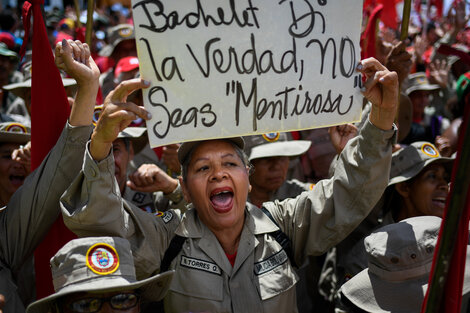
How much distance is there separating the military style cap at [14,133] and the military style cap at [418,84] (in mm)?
3942

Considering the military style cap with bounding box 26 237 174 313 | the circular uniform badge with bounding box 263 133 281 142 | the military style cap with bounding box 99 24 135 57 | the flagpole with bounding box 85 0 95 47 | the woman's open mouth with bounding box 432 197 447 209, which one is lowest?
the woman's open mouth with bounding box 432 197 447 209

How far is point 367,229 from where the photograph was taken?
385 cm

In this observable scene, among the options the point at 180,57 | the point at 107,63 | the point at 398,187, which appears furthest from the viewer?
the point at 107,63

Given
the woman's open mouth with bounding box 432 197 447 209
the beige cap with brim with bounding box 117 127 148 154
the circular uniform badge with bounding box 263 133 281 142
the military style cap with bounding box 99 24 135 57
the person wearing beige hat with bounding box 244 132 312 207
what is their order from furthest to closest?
1. the military style cap with bounding box 99 24 135 57
2. the circular uniform badge with bounding box 263 133 281 142
3. the person wearing beige hat with bounding box 244 132 312 207
4. the beige cap with brim with bounding box 117 127 148 154
5. the woman's open mouth with bounding box 432 197 447 209

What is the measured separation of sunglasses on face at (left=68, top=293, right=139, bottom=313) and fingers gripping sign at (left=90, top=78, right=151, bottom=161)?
585 millimetres

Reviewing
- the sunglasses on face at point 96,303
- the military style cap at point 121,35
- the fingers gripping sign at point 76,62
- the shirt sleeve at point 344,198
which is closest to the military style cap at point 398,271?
the shirt sleeve at point 344,198

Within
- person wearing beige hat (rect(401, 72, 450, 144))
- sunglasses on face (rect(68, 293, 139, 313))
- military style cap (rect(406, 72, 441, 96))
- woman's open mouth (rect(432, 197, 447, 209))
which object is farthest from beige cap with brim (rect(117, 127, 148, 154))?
military style cap (rect(406, 72, 441, 96))

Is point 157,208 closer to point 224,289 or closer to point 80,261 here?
point 224,289

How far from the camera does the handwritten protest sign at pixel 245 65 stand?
8.28ft

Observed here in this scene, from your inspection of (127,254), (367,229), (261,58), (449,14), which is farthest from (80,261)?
(449,14)

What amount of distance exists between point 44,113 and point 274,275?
1356mm

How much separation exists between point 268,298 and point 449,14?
21.4ft

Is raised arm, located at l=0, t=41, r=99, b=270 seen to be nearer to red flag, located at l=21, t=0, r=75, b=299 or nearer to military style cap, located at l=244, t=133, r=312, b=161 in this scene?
red flag, located at l=21, t=0, r=75, b=299

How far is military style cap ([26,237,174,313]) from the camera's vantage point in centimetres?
220
